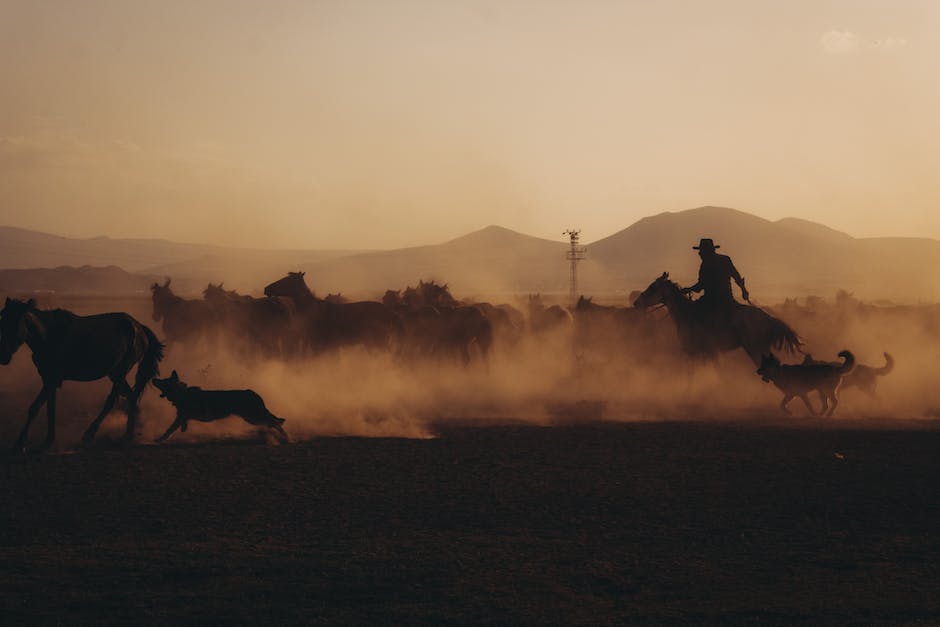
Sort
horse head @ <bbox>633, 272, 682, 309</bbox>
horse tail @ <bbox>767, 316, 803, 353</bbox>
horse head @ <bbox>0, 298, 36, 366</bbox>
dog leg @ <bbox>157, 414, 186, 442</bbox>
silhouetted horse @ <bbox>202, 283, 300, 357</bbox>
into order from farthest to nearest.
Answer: silhouetted horse @ <bbox>202, 283, 300, 357</bbox> → horse head @ <bbox>633, 272, 682, 309</bbox> → horse tail @ <bbox>767, 316, 803, 353</bbox> → dog leg @ <bbox>157, 414, 186, 442</bbox> → horse head @ <bbox>0, 298, 36, 366</bbox>

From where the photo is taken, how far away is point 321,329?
83.4 ft

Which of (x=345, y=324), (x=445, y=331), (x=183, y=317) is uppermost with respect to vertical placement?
(x=183, y=317)

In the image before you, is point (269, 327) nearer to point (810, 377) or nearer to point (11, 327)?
point (11, 327)

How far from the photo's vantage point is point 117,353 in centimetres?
1455

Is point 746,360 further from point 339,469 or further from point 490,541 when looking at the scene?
point 490,541

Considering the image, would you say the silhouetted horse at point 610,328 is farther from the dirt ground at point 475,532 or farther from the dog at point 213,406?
the dog at point 213,406

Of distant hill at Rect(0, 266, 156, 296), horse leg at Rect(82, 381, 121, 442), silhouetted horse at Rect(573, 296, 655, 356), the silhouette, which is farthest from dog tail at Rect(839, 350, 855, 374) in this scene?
distant hill at Rect(0, 266, 156, 296)

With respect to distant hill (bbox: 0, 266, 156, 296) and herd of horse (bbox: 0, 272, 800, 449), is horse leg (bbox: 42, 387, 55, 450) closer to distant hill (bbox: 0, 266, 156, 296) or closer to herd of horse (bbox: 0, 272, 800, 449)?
herd of horse (bbox: 0, 272, 800, 449)

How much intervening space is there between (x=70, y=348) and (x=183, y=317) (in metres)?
13.3

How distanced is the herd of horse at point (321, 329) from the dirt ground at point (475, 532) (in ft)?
4.86

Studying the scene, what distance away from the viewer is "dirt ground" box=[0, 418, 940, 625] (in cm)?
731

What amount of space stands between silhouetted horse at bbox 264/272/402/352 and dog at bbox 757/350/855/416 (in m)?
10.8

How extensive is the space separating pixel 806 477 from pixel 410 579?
6.08 m

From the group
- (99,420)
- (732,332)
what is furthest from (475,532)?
(732,332)
